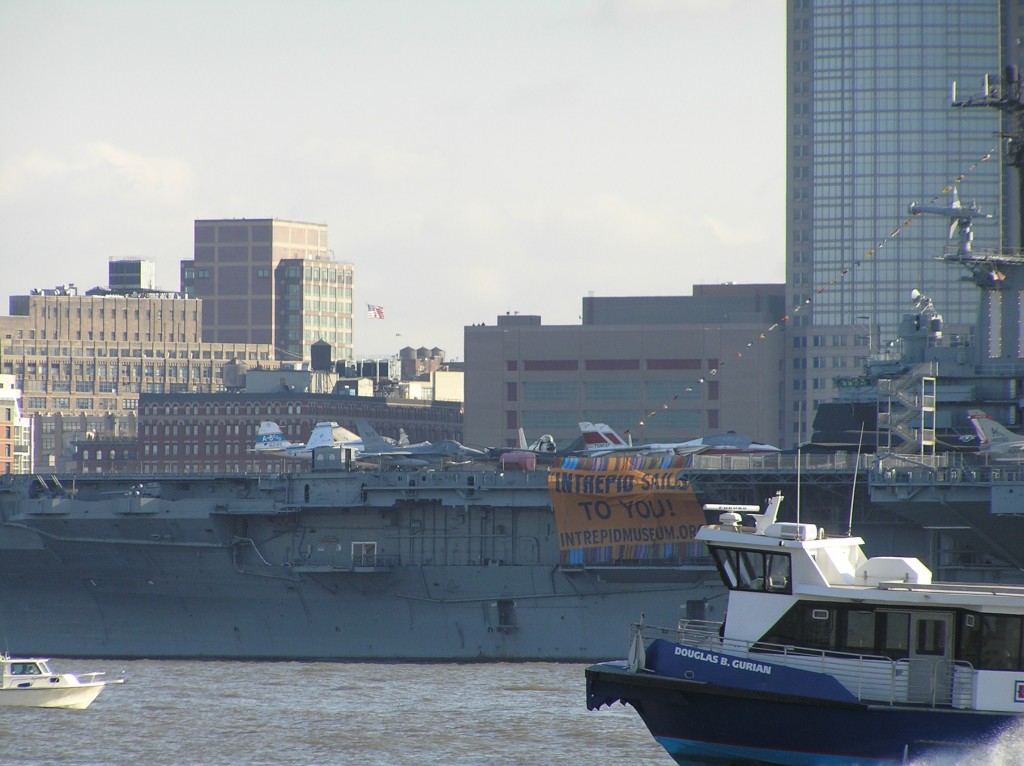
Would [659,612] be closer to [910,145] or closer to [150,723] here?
[150,723]

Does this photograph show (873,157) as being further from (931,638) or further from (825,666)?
(825,666)

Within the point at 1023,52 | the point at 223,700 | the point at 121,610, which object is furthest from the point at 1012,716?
the point at 1023,52

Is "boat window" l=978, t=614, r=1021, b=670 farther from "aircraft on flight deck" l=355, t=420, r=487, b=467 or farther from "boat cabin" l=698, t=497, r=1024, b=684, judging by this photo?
"aircraft on flight deck" l=355, t=420, r=487, b=467

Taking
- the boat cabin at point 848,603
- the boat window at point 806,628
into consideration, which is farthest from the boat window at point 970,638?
the boat window at point 806,628

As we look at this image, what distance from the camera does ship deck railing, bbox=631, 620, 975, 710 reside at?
28516 millimetres

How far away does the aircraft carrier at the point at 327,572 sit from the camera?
176 feet

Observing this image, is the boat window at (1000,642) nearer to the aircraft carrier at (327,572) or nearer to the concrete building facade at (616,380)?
the aircraft carrier at (327,572)

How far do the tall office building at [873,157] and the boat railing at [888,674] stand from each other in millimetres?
128032

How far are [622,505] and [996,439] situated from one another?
1009cm

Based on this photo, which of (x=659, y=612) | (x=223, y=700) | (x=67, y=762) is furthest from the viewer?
(x=659, y=612)

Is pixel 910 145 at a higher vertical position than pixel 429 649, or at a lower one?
higher

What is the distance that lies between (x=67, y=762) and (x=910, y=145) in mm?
136033

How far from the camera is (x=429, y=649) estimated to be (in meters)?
54.6

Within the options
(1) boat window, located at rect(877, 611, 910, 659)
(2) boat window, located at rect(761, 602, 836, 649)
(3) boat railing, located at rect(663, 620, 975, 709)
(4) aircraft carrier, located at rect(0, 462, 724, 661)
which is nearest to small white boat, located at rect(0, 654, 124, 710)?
(4) aircraft carrier, located at rect(0, 462, 724, 661)
